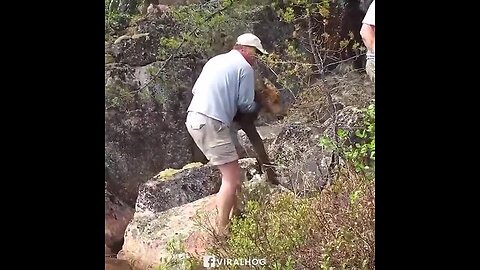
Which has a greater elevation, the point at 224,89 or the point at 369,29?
the point at 369,29

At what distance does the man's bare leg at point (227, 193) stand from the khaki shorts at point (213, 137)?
0.02 metres

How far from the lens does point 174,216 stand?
1702 mm

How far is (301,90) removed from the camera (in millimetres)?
1689

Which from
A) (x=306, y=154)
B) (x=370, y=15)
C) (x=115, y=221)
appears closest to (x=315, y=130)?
(x=306, y=154)

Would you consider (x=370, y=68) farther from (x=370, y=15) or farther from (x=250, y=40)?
(x=250, y=40)

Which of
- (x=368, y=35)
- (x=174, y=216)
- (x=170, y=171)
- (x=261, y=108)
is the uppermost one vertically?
(x=368, y=35)

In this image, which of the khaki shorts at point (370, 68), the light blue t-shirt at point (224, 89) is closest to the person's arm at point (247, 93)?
the light blue t-shirt at point (224, 89)

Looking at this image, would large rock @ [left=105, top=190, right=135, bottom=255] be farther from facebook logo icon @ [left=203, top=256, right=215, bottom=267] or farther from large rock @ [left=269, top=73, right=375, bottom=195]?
large rock @ [left=269, top=73, right=375, bottom=195]

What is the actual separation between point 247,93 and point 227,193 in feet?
0.85

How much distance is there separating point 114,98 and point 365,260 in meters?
0.76

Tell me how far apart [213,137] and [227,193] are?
148 mm

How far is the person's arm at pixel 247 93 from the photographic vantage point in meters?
1.68

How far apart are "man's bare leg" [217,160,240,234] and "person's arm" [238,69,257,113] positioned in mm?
140
